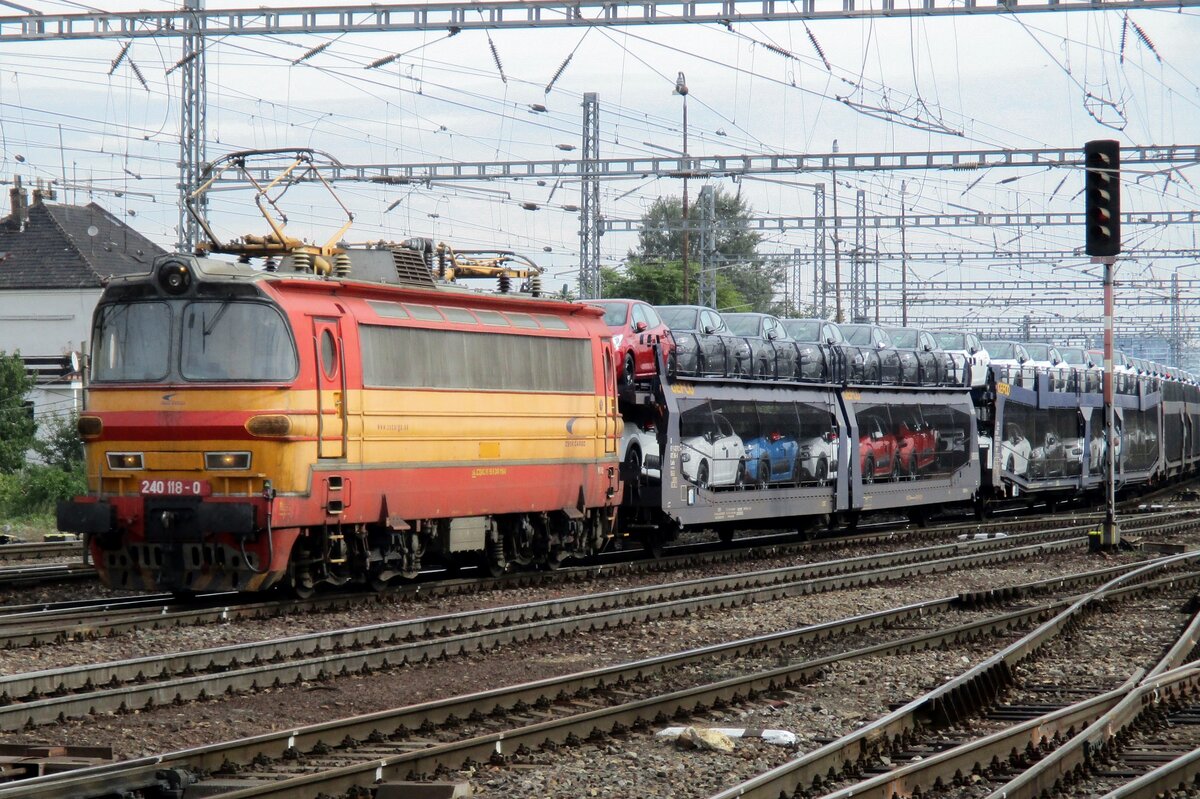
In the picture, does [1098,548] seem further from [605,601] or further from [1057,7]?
[605,601]

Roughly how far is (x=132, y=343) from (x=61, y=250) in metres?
43.1

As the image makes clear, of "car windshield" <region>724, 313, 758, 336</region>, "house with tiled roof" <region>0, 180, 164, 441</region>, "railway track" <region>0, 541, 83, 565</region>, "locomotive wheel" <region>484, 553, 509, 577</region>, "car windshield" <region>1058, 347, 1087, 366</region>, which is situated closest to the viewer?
"locomotive wheel" <region>484, 553, 509, 577</region>

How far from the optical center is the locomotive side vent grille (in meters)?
17.2

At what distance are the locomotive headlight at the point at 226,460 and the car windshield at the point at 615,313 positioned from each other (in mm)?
8607

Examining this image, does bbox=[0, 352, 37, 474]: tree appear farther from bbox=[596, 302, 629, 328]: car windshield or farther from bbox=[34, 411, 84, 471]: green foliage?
bbox=[596, 302, 629, 328]: car windshield

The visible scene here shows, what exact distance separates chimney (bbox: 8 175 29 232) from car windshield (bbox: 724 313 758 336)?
37.9 meters

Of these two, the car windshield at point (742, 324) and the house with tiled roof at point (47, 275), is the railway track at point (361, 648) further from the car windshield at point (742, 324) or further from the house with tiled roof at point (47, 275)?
the house with tiled roof at point (47, 275)

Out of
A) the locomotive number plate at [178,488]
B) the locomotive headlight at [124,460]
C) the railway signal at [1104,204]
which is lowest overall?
the locomotive number plate at [178,488]

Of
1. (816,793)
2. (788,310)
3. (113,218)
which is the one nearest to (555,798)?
(816,793)

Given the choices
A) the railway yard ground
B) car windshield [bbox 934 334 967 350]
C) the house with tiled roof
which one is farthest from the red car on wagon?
the house with tiled roof

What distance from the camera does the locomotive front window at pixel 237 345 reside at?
15070mm

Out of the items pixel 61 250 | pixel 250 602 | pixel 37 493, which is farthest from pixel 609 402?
pixel 61 250

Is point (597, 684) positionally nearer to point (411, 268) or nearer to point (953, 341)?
point (411, 268)

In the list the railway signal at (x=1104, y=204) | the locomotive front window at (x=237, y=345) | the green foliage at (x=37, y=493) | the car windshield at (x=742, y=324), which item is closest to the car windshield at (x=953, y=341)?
the car windshield at (x=742, y=324)
